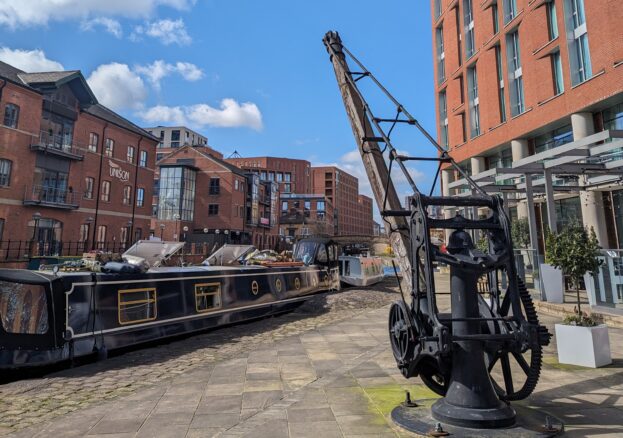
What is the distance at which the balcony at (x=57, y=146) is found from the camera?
85.4 ft

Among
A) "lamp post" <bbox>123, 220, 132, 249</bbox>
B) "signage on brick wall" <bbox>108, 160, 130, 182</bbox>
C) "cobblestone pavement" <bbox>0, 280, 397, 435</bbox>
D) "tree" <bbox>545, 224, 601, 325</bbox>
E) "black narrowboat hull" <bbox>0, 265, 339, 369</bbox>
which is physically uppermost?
"signage on brick wall" <bbox>108, 160, 130, 182</bbox>

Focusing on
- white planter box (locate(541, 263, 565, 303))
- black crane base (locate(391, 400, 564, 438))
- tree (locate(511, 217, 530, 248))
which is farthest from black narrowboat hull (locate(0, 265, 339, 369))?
tree (locate(511, 217, 530, 248))

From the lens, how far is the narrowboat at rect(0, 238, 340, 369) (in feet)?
20.5

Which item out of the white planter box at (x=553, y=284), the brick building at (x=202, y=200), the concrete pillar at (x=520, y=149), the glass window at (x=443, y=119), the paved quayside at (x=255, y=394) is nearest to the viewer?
the paved quayside at (x=255, y=394)

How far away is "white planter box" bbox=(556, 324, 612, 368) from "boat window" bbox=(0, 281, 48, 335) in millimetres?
8282

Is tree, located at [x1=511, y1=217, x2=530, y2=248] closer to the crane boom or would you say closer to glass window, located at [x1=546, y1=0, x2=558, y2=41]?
glass window, located at [x1=546, y1=0, x2=558, y2=41]

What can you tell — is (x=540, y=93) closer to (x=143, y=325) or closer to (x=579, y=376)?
(x=579, y=376)

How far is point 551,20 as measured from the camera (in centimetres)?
1961

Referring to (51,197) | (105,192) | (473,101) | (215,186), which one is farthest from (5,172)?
(473,101)

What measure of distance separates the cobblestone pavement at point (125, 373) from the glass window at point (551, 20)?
→ 1889cm

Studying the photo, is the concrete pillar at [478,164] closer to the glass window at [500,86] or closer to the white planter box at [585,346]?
the glass window at [500,86]

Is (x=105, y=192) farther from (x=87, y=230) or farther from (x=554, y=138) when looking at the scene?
(x=554, y=138)

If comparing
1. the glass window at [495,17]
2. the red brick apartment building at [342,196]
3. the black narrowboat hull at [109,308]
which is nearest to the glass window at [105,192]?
the black narrowboat hull at [109,308]

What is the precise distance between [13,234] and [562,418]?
1173 inches
